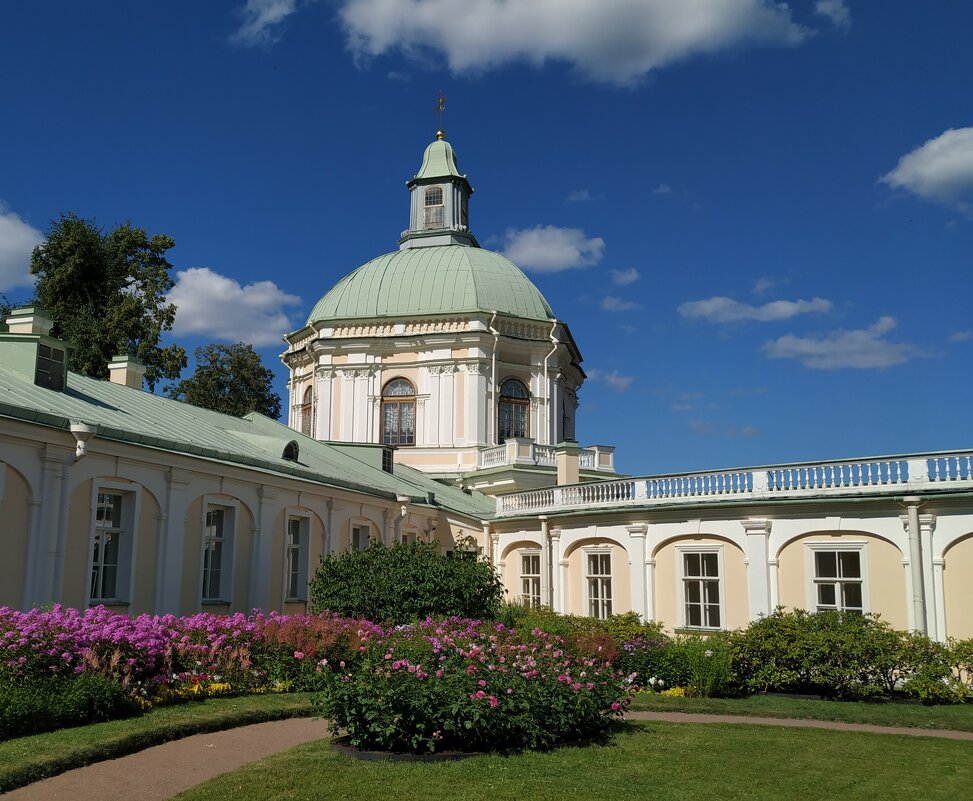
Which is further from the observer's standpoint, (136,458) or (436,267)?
(436,267)

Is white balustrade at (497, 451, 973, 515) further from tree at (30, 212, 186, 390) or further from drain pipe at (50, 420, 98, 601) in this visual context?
tree at (30, 212, 186, 390)

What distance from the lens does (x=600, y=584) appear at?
2325 cm

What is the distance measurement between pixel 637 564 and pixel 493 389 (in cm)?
1627

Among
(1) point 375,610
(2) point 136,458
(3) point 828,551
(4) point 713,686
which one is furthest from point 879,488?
(2) point 136,458

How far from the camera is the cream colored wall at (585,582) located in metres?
22.3

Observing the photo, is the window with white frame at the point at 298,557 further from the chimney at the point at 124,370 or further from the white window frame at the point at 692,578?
the white window frame at the point at 692,578

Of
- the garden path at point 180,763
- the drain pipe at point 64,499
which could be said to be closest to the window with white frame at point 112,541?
the drain pipe at point 64,499

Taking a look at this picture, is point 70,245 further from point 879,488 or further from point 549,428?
point 879,488

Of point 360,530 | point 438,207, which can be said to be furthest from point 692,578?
point 438,207

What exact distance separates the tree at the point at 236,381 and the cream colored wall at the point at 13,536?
36.9m

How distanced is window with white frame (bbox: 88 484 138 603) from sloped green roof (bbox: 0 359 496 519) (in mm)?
965

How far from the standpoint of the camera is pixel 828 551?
62.6ft

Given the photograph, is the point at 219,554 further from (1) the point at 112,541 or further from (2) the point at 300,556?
(1) the point at 112,541

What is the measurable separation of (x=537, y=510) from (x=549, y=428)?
13409 millimetres
